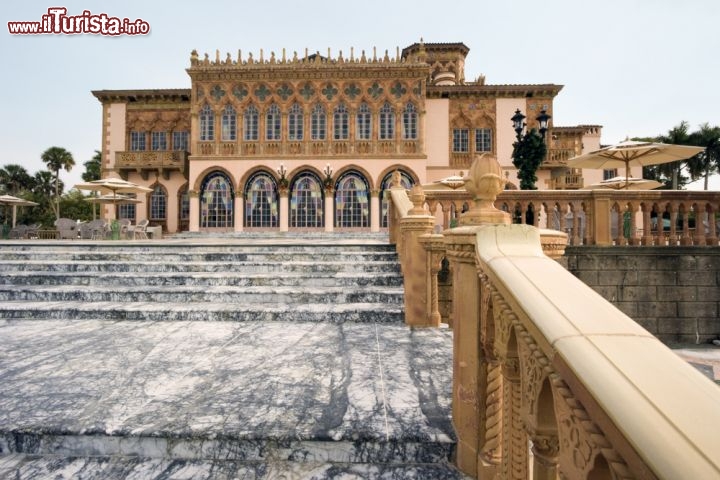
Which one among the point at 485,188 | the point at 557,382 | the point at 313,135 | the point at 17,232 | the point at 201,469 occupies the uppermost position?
the point at 313,135

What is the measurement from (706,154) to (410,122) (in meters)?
31.8

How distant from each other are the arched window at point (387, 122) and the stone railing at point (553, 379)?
20.4 m

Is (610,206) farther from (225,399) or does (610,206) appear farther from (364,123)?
(364,123)

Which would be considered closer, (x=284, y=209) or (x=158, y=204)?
(x=284, y=209)

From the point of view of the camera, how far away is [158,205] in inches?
937

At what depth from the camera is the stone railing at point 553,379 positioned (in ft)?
2.75

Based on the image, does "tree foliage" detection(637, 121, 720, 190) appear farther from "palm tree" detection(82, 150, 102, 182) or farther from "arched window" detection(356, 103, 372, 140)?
"palm tree" detection(82, 150, 102, 182)

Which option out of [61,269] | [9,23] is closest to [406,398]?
[61,269]

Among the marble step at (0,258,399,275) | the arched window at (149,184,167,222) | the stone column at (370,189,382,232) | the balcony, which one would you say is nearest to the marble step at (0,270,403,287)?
the marble step at (0,258,399,275)

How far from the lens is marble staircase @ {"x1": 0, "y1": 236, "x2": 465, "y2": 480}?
2275 mm

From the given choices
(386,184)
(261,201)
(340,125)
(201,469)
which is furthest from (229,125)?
(201,469)

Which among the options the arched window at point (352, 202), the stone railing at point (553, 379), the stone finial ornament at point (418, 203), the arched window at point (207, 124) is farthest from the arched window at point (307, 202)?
the stone railing at point (553, 379)

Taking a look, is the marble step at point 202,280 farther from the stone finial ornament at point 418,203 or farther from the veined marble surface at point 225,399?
the veined marble surface at point 225,399

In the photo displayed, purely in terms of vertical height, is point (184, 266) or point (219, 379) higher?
point (184, 266)
